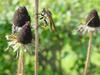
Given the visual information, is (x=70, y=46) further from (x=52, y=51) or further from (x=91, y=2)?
(x=91, y=2)

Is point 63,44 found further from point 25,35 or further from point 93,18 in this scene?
point 25,35

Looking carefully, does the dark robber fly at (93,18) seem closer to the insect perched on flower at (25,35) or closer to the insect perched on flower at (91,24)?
the insect perched on flower at (91,24)

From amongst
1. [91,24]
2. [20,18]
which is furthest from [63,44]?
[20,18]

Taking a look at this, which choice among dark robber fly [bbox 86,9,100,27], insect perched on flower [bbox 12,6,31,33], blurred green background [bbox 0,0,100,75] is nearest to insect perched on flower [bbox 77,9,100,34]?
dark robber fly [bbox 86,9,100,27]

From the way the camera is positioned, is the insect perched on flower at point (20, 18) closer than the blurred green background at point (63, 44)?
Yes

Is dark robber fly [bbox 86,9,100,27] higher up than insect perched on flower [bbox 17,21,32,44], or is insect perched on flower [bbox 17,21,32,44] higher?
dark robber fly [bbox 86,9,100,27]

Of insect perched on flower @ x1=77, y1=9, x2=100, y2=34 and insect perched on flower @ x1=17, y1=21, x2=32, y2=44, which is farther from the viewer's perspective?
insect perched on flower @ x1=77, y1=9, x2=100, y2=34

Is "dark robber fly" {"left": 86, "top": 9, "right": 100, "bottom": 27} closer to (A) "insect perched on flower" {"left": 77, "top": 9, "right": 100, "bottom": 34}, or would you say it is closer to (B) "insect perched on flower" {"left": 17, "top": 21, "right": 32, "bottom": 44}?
(A) "insect perched on flower" {"left": 77, "top": 9, "right": 100, "bottom": 34}

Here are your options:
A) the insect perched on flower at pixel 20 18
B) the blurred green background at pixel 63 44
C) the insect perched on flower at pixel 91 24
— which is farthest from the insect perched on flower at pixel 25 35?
the blurred green background at pixel 63 44

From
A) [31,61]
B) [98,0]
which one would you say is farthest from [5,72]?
[98,0]
